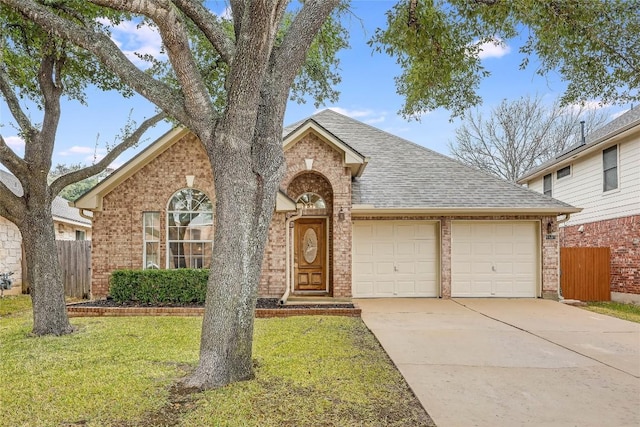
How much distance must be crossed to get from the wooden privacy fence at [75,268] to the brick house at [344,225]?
2707 millimetres

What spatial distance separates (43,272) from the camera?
7.46m

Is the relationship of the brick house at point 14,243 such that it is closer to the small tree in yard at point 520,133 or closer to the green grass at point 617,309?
the green grass at point 617,309

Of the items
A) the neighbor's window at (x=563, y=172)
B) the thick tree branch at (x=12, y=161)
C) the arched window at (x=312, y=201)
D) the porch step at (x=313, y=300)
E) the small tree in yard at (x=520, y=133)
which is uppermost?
the small tree in yard at (x=520, y=133)

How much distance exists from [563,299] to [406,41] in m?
9.18

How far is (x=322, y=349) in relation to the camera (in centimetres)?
638

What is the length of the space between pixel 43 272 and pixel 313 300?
626 cm

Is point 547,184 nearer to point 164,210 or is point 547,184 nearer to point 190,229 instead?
point 190,229

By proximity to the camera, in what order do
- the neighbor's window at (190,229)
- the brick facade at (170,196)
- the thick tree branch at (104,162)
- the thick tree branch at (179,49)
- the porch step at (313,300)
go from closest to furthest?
the thick tree branch at (179,49) → the thick tree branch at (104,162) → the porch step at (313,300) → the brick facade at (170,196) → the neighbor's window at (190,229)

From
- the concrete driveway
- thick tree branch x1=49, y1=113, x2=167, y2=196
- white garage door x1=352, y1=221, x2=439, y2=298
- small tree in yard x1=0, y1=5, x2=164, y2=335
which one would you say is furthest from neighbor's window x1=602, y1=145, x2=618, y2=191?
small tree in yard x1=0, y1=5, x2=164, y2=335

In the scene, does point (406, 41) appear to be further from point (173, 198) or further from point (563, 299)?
point (563, 299)

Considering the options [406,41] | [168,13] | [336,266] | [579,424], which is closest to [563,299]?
[336,266]

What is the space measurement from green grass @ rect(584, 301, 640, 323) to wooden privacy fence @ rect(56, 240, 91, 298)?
49.8ft

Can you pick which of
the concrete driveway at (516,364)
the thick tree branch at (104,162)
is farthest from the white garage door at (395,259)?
the thick tree branch at (104,162)

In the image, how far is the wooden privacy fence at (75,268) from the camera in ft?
45.8
